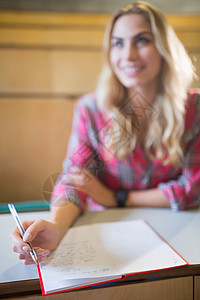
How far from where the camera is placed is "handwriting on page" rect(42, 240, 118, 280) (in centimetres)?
32

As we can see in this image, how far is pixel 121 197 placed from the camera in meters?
0.57

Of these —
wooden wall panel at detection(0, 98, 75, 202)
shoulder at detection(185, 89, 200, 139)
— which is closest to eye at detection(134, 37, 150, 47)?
shoulder at detection(185, 89, 200, 139)

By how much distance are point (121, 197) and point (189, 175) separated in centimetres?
15

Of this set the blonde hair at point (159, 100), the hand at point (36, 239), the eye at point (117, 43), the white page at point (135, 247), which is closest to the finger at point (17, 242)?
the hand at point (36, 239)

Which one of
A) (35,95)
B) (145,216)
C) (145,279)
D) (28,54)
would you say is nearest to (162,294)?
(145,279)

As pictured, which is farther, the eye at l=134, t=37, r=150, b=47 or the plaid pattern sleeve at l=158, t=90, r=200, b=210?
the plaid pattern sleeve at l=158, t=90, r=200, b=210

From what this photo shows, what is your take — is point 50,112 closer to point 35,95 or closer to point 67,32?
point 35,95

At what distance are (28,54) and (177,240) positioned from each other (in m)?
0.56

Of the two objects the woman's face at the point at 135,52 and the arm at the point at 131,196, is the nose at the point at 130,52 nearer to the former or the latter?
the woman's face at the point at 135,52

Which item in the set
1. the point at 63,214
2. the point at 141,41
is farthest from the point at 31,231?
the point at 141,41

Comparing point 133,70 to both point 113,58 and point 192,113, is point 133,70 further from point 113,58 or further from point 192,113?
point 192,113

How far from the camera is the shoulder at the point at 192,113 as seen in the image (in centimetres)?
48

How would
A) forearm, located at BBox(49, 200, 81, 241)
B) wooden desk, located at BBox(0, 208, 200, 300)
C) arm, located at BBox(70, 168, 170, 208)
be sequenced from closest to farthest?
wooden desk, located at BBox(0, 208, 200, 300), forearm, located at BBox(49, 200, 81, 241), arm, located at BBox(70, 168, 170, 208)

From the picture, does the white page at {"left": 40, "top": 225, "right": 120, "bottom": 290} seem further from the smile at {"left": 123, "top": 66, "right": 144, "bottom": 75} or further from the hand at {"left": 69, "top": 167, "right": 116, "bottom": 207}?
the smile at {"left": 123, "top": 66, "right": 144, "bottom": 75}
